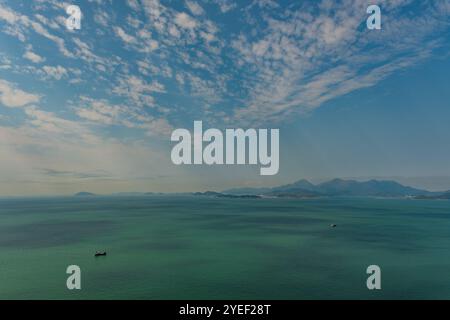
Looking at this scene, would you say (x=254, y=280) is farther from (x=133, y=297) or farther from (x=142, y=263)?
(x=142, y=263)

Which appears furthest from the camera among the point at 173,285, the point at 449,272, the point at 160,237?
the point at 160,237

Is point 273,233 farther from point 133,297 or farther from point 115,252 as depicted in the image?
point 133,297

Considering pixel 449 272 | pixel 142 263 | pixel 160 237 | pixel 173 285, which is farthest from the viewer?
pixel 160 237

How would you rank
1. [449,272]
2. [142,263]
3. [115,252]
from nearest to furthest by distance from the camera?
[449,272], [142,263], [115,252]

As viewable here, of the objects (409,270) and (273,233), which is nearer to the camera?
(409,270)

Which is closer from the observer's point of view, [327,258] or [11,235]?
[327,258]
